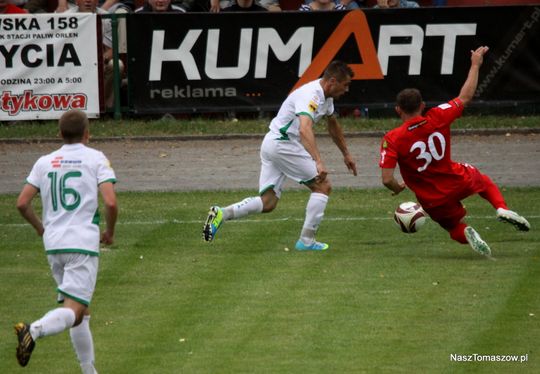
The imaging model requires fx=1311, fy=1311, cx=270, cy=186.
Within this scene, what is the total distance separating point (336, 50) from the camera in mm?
21797

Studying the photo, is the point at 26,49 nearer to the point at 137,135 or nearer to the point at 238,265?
the point at 137,135

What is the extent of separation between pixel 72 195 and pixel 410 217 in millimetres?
5467

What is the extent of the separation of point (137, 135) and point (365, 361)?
1306cm

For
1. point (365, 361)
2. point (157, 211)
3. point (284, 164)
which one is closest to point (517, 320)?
point (365, 361)

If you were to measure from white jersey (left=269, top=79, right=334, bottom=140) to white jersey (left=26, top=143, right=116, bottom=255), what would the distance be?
449 cm

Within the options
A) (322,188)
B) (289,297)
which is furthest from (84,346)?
(322,188)

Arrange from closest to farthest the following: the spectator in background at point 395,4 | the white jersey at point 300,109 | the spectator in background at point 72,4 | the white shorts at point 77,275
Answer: the white shorts at point 77,275, the white jersey at point 300,109, the spectator in background at point 395,4, the spectator in background at point 72,4

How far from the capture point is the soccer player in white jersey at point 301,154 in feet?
42.6

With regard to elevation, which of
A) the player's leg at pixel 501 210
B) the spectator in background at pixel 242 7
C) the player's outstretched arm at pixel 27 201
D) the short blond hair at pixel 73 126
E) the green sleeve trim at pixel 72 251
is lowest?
the spectator in background at pixel 242 7

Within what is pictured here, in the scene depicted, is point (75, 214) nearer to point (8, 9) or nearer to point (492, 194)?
point (492, 194)

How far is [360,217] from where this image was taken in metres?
15.5

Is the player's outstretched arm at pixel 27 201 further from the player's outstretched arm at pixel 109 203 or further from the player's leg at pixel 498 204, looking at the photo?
the player's leg at pixel 498 204

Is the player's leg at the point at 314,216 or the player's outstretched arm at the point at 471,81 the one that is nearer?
the player's outstretched arm at the point at 471,81

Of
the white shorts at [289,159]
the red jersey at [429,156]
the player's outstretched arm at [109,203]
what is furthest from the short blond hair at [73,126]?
the white shorts at [289,159]
